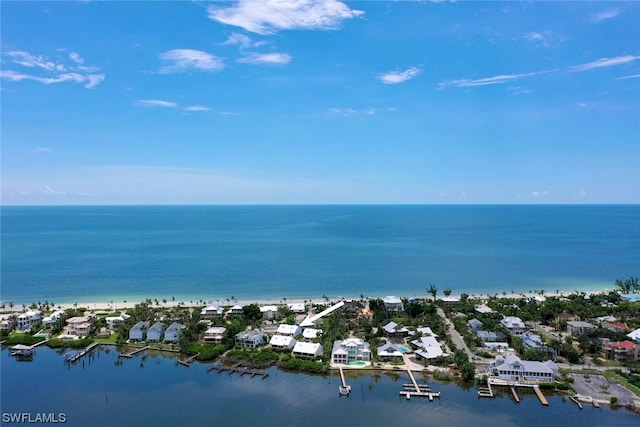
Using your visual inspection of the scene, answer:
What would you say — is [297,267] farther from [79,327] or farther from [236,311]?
[79,327]

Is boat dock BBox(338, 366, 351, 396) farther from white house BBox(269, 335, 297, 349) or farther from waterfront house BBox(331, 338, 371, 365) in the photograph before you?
white house BBox(269, 335, 297, 349)

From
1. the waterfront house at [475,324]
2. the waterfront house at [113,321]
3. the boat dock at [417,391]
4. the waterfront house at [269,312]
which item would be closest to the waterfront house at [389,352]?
the boat dock at [417,391]

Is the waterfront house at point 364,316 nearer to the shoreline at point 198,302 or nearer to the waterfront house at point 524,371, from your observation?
the shoreline at point 198,302

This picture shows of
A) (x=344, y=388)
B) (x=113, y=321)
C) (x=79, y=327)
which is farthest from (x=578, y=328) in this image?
(x=79, y=327)

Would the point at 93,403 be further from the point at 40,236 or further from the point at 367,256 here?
the point at 40,236

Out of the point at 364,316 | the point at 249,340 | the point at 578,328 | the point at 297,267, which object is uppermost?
the point at 578,328

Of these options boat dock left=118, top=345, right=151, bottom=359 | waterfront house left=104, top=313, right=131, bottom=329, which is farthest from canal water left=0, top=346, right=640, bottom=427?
waterfront house left=104, top=313, right=131, bottom=329
